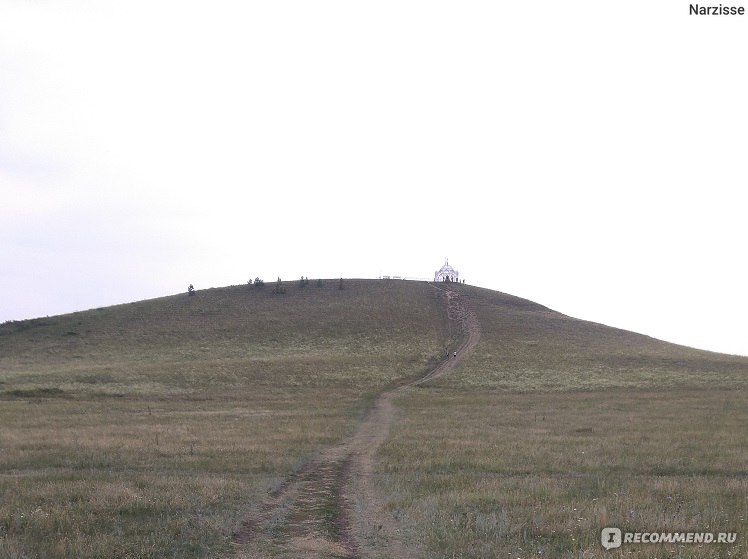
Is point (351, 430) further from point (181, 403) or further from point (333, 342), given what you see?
point (333, 342)

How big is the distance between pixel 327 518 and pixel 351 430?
15.6m

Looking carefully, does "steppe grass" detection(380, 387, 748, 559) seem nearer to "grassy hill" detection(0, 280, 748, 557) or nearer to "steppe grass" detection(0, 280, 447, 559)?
"grassy hill" detection(0, 280, 748, 557)

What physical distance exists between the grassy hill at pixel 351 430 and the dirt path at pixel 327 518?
1.58ft

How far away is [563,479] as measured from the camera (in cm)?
1532

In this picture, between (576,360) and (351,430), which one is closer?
(351,430)

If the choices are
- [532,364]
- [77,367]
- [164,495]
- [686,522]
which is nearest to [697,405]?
[532,364]

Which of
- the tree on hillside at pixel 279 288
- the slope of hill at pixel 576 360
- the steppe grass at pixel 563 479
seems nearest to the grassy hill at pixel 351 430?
the steppe grass at pixel 563 479

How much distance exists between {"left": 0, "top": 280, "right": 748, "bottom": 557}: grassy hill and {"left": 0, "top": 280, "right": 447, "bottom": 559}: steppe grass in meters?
0.11

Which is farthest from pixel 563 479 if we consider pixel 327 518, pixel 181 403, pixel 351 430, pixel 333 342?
pixel 333 342

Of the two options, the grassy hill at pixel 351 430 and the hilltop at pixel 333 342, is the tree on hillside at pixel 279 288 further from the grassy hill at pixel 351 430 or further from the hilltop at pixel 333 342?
the grassy hill at pixel 351 430

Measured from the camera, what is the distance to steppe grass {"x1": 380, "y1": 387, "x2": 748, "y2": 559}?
9742 mm

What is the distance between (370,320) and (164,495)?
7831 cm

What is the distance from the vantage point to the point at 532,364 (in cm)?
6203

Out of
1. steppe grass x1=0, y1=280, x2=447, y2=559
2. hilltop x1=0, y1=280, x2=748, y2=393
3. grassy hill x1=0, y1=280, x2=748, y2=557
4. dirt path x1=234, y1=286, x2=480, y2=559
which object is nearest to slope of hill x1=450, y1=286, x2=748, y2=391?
hilltop x1=0, y1=280, x2=748, y2=393
